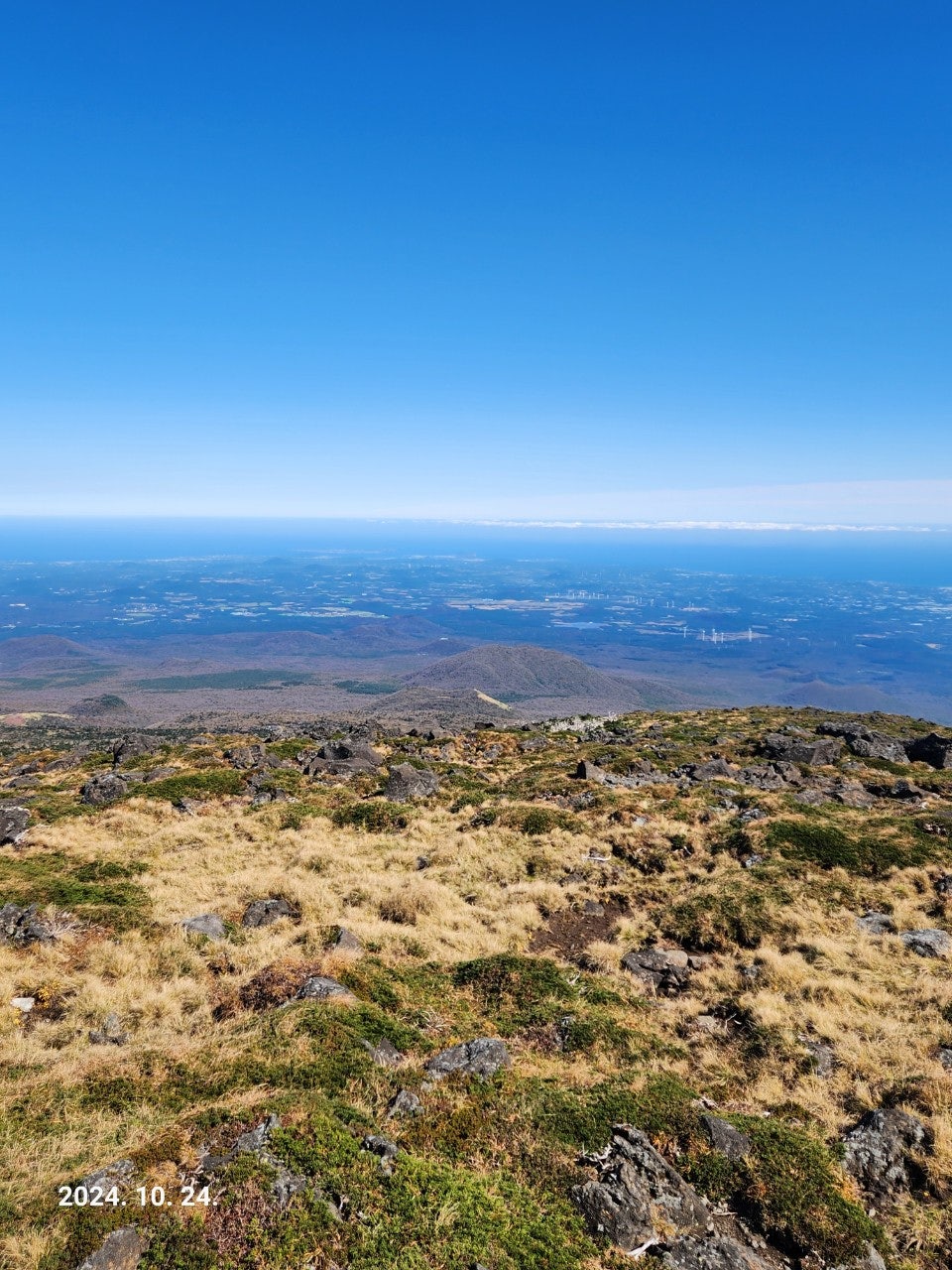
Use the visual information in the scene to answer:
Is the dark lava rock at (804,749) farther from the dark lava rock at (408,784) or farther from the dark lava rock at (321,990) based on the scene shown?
the dark lava rock at (321,990)

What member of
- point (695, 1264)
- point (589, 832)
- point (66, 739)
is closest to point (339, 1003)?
point (695, 1264)

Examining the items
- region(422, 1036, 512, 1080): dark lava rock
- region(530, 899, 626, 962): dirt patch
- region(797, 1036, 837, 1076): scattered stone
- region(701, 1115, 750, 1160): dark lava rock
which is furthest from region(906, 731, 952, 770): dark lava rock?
region(422, 1036, 512, 1080): dark lava rock

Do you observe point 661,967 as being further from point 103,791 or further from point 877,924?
point 103,791

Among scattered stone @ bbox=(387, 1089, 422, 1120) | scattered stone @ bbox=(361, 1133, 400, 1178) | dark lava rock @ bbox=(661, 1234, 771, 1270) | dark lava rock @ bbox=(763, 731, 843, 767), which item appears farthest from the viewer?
dark lava rock @ bbox=(763, 731, 843, 767)

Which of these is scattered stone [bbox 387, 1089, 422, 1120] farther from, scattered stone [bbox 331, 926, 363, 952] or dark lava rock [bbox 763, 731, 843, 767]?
dark lava rock [bbox 763, 731, 843, 767]

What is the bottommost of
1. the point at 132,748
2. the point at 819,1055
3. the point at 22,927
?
the point at 132,748

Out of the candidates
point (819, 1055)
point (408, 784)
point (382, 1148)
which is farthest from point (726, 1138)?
point (408, 784)
